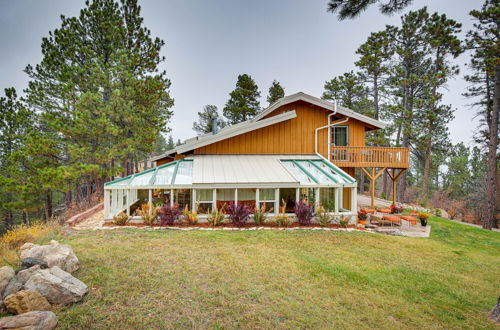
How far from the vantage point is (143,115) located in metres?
16.5

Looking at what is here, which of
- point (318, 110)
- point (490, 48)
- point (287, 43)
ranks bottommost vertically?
point (318, 110)

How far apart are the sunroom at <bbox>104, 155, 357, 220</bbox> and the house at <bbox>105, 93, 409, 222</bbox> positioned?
1.5 inches

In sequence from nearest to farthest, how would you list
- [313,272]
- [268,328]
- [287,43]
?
1. [268,328]
2. [313,272]
3. [287,43]

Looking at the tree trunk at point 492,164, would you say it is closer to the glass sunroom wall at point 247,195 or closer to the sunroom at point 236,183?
the sunroom at point 236,183

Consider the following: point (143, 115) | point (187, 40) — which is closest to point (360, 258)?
point (143, 115)

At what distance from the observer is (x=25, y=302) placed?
10.6ft

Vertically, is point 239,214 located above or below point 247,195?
below

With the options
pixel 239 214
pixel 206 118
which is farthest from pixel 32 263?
pixel 206 118

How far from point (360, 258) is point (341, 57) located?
71.6ft

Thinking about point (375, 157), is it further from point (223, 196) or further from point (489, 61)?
point (223, 196)

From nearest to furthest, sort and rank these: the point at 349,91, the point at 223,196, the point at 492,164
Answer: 1. the point at 223,196
2. the point at 492,164
3. the point at 349,91

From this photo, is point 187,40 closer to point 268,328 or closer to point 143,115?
point 143,115

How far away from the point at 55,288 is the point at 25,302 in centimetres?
35

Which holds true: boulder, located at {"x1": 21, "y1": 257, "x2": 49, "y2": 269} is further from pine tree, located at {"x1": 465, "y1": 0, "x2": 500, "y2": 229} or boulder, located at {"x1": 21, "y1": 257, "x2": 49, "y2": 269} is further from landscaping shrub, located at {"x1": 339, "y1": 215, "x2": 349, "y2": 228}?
pine tree, located at {"x1": 465, "y1": 0, "x2": 500, "y2": 229}
